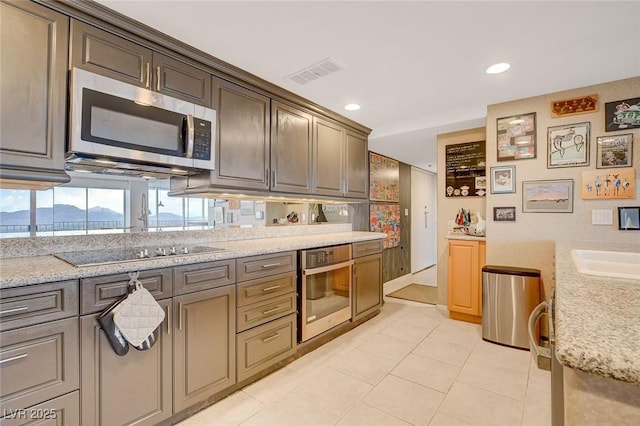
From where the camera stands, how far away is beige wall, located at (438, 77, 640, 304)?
2502 millimetres

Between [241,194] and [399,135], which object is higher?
[399,135]

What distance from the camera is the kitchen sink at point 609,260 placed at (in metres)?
1.51

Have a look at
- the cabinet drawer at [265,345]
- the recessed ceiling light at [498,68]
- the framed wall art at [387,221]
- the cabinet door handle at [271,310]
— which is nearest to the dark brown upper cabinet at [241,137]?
the cabinet door handle at [271,310]

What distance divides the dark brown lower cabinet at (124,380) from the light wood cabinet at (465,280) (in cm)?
297

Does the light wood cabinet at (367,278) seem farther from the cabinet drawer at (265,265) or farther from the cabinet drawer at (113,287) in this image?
the cabinet drawer at (113,287)

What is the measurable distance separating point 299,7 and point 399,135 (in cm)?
241

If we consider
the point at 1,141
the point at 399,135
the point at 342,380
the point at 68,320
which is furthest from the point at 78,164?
the point at 399,135

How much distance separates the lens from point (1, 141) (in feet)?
4.59

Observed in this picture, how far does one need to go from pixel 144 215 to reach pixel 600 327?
2.54 meters

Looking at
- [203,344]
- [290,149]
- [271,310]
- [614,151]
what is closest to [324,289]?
[271,310]

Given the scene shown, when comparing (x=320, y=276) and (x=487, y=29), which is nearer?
(x=487, y=29)

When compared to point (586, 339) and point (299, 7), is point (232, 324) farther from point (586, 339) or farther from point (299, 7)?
point (299, 7)

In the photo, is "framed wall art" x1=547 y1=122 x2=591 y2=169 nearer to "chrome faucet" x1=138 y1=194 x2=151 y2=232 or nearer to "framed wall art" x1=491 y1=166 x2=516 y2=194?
"framed wall art" x1=491 y1=166 x2=516 y2=194

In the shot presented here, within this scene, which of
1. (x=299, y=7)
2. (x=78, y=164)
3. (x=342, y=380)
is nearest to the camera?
(x=299, y=7)
